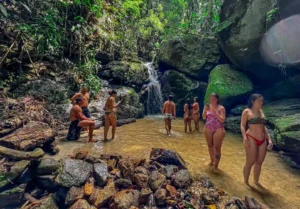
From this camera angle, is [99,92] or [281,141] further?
[99,92]

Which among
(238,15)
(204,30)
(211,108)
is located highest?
(204,30)

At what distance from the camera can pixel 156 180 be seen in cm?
Result: 441

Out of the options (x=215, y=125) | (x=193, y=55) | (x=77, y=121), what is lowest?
(x=77, y=121)

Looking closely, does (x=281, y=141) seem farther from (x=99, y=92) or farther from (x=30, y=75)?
(x=30, y=75)

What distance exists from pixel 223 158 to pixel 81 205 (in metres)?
4.36

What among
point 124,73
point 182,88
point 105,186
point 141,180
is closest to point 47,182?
point 105,186

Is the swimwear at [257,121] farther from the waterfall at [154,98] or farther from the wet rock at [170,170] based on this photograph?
the waterfall at [154,98]

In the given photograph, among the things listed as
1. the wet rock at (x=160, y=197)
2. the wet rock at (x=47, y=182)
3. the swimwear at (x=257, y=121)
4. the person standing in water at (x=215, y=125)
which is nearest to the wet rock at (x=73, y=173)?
the wet rock at (x=47, y=182)

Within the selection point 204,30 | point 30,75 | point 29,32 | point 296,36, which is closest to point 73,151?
point 30,75

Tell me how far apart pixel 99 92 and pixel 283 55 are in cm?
909

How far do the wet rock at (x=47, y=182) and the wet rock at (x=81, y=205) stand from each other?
31.3 inches

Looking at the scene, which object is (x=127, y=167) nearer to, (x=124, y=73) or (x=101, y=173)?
(x=101, y=173)

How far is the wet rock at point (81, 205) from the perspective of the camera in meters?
3.80

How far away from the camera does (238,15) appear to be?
1077 centimetres
